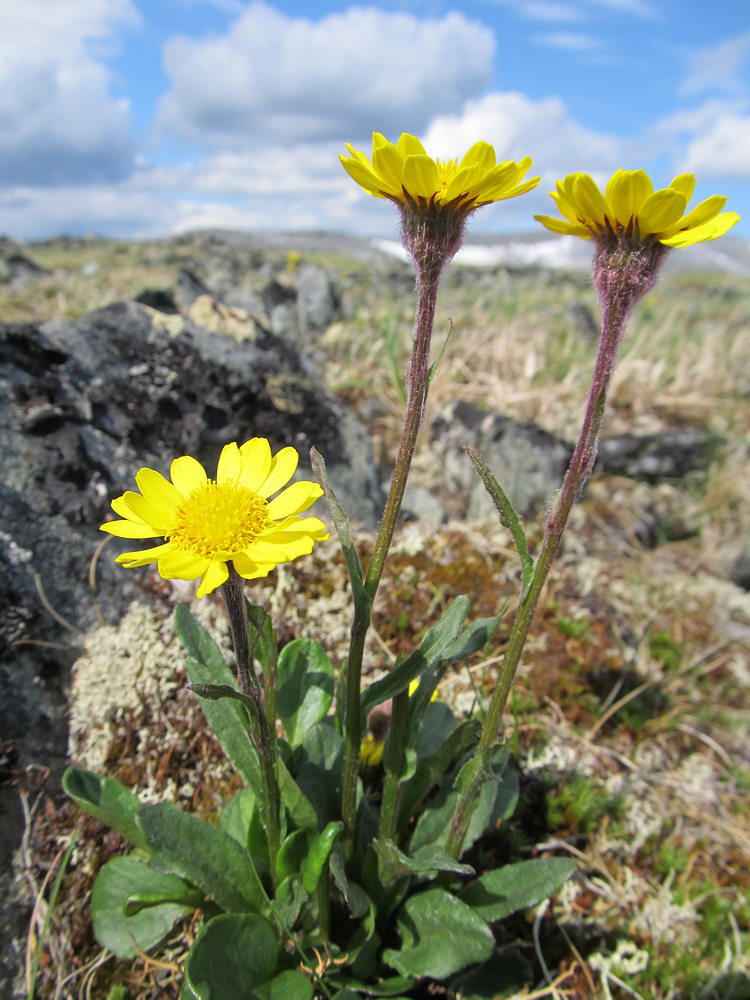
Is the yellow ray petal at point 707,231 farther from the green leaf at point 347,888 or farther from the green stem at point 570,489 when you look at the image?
the green leaf at point 347,888

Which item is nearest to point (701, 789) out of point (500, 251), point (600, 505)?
point (600, 505)

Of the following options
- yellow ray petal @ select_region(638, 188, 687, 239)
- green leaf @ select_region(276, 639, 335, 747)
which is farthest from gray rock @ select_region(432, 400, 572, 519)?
yellow ray petal @ select_region(638, 188, 687, 239)

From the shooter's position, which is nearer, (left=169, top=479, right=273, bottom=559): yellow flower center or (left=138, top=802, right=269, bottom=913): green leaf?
(left=169, top=479, right=273, bottom=559): yellow flower center

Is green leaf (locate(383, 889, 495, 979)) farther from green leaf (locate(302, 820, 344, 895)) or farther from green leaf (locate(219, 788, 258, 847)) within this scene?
green leaf (locate(219, 788, 258, 847))

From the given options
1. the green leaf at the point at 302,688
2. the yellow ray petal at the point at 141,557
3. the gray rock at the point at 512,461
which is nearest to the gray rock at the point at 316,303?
the gray rock at the point at 512,461

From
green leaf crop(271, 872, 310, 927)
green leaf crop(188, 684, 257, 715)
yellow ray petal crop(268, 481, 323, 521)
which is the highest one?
yellow ray petal crop(268, 481, 323, 521)

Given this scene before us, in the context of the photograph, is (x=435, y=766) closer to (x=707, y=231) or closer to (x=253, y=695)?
(x=253, y=695)

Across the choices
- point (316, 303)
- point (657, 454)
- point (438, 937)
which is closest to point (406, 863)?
point (438, 937)
